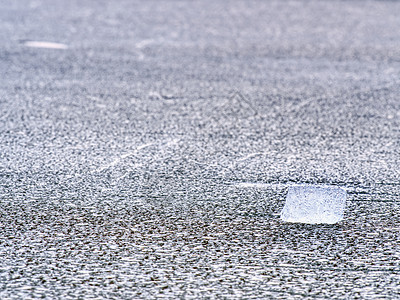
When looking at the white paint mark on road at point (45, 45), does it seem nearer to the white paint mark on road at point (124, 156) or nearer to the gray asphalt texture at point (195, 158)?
the gray asphalt texture at point (195, 158)

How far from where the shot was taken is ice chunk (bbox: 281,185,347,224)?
2.34 m

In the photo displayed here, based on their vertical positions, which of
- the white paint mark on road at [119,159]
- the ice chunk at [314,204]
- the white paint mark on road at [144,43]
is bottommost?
the ice chunk at [314,204]

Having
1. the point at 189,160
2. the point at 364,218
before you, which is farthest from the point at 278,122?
the point at 364,218

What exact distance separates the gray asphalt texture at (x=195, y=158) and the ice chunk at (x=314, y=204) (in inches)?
1.6

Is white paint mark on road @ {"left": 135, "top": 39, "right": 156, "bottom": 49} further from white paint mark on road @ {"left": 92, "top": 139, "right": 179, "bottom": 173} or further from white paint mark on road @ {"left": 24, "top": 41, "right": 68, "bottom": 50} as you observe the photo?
white paint mark on road @ {"left": 92, "top": 139, "right": 179, "bottom": 173}

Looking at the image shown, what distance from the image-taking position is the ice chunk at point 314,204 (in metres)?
2.34

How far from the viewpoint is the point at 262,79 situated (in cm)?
406

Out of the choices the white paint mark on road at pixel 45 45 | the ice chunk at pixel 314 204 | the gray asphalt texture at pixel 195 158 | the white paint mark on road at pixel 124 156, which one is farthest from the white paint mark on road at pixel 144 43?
the ice chunk at pixel 314 204

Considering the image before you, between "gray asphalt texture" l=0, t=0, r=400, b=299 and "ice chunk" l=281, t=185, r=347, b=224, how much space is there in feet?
0.13

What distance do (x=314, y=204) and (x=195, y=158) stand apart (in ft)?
2.17

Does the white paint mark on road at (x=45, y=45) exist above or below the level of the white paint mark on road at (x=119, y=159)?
above

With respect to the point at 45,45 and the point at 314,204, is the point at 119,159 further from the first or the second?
the point at 45,45

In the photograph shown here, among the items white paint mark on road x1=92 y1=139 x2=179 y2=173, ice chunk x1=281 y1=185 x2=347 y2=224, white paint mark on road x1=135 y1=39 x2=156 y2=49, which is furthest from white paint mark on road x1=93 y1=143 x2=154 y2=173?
white paint mark on road x1=135 y1=39 x2=156 y2=49

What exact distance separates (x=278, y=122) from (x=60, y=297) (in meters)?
1.81
